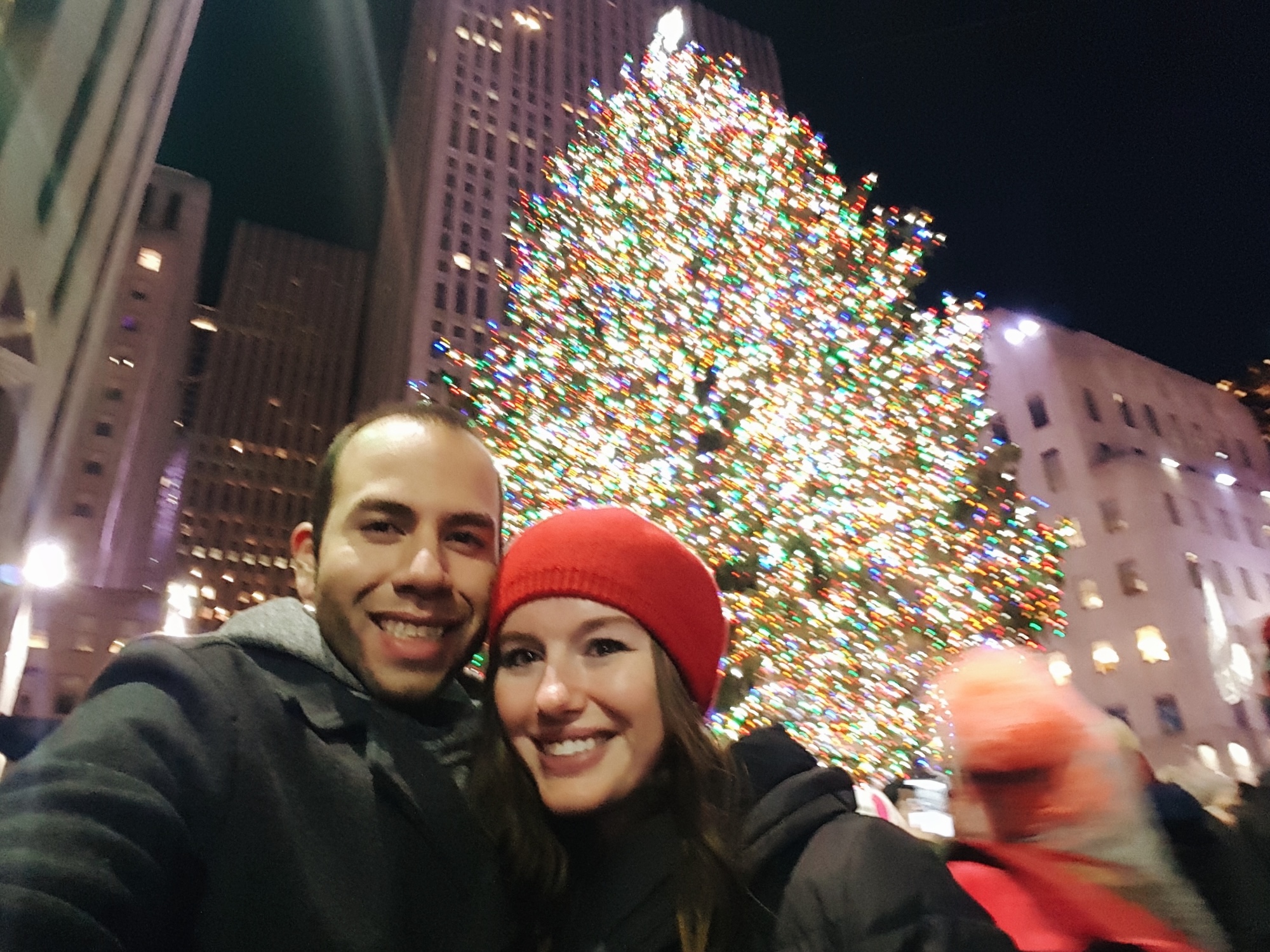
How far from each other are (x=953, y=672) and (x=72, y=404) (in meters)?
20.2

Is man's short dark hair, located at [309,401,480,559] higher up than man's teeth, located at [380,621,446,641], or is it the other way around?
man's short dark hair, located at [309,401,480,559]

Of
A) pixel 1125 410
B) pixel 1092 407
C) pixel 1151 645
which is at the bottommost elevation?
pixel 1151 645

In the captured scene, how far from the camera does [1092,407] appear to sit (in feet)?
112

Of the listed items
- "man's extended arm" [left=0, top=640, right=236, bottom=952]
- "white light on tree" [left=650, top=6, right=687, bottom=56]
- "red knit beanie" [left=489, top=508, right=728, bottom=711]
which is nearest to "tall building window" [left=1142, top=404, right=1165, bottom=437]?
"white light on tree" [left=650, top=6, right=687, bottom=56]

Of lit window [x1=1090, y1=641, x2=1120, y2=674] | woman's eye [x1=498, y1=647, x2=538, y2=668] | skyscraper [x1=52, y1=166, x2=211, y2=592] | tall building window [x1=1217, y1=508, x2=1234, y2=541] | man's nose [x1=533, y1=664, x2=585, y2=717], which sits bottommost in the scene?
man's nose [x1=533, y1=664, x2=585, y2=717]

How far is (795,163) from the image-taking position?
14266 mm

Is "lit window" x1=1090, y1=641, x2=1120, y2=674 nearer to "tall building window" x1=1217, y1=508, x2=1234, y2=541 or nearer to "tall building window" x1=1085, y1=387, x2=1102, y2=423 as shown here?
"tall building window" x1=1217, y1=508, x2=1234, y2=541

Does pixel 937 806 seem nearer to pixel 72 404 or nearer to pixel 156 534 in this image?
pixel 72 404

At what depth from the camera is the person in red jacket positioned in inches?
80.9

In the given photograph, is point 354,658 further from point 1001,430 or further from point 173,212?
point 173,212

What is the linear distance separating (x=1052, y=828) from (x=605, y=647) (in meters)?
1.40

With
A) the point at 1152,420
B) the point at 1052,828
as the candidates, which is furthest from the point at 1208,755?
the point at 1052,828

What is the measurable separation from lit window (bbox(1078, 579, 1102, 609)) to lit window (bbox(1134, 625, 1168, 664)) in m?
1.83

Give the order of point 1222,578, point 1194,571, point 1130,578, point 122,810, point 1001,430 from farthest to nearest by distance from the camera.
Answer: point 1001,430, point 1130,578, point 1222,578, point 1194,571, point 122,810
